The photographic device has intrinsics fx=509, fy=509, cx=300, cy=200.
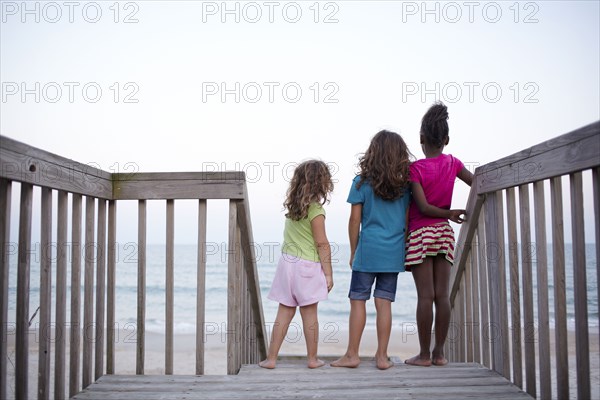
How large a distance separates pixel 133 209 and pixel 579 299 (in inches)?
91.3

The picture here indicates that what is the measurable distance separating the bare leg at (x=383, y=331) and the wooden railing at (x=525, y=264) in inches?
21.3

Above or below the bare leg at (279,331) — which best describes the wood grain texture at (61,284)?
above

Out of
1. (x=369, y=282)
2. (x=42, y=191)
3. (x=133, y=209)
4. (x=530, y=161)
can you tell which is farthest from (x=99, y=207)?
(x=530, y=161)

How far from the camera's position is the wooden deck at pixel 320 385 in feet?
7.61

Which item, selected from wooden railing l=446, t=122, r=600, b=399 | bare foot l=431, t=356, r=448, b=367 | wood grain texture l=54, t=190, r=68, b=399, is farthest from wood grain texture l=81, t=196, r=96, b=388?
wooden railing l=446, t=122, r=600, b=399

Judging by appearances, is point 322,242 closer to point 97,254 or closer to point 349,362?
point 349,362

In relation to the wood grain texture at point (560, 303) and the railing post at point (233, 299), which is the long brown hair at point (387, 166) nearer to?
the railing post at point (233, 299)

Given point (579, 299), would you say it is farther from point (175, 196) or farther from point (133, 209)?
point (133, 209)

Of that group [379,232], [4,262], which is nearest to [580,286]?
[379,232]

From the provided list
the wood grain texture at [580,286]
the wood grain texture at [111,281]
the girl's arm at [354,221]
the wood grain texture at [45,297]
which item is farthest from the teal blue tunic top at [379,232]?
the wood grain texture at [45,297]

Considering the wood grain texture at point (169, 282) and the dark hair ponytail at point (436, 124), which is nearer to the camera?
the wood grain texture at point (169, 282)

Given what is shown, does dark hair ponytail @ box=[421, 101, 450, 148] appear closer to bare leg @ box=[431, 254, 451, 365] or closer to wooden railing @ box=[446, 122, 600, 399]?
wooden railing @ box=[446, 122, 600, 399]

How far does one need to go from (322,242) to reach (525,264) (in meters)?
1.11

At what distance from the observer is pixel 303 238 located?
305cm
